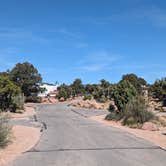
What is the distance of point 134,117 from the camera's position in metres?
32.2

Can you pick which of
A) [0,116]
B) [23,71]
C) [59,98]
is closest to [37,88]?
[23,71]

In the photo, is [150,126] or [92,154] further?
[150,126]

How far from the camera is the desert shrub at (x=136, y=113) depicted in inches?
1235

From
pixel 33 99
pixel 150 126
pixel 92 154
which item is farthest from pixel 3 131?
pixel 33 99

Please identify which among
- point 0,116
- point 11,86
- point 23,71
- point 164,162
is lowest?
point 164,162

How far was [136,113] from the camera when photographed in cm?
3241

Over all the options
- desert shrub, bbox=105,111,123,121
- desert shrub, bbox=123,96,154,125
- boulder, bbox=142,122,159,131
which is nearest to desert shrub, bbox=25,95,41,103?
desert shrub, bbox=105,111,123,121

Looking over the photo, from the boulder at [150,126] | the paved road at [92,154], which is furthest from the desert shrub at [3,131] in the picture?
the boulder at [150,126]

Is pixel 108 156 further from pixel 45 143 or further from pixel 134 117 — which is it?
pixel 134 117

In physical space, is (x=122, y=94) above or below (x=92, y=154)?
above

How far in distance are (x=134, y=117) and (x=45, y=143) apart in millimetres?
15071

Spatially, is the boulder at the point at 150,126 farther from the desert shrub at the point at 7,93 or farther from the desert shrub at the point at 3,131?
the desert shrub at the point at 7,93

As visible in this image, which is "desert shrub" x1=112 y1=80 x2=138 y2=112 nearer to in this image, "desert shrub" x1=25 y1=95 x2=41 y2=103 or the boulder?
the boulder

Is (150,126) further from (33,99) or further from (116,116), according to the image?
(33,99)
